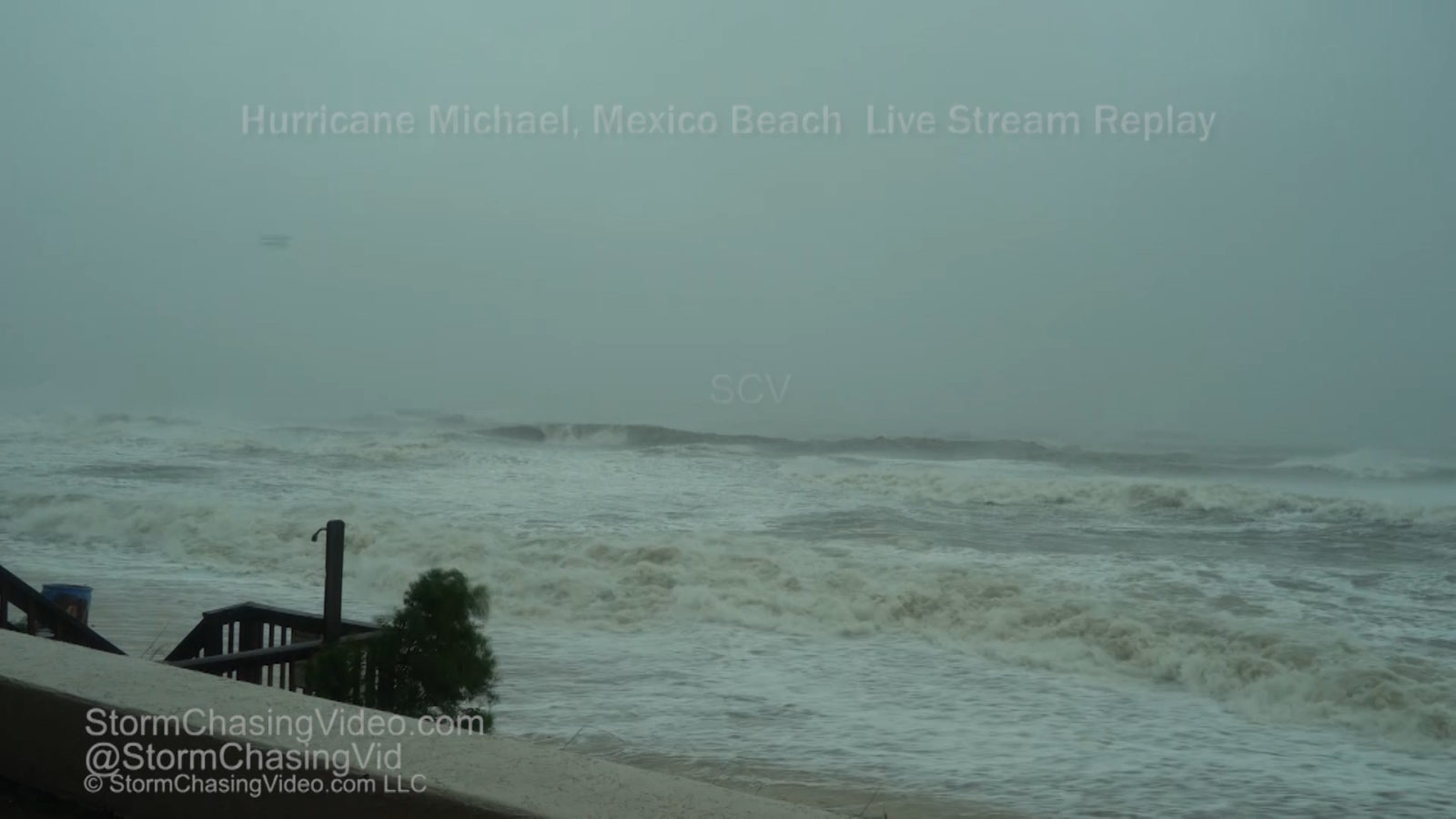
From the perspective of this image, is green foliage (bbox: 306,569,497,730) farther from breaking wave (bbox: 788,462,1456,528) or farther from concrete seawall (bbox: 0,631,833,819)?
breaking wave (bbox: 788,462,1456,528)

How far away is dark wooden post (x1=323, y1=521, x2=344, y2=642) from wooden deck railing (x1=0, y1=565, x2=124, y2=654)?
587mm

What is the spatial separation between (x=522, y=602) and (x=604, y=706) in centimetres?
293

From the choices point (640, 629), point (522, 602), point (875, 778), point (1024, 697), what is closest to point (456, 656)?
point (875, 778)

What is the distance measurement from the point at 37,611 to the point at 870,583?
5.98 metres

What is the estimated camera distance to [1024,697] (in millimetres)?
6582

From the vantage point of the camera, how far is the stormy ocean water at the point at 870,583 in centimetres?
544

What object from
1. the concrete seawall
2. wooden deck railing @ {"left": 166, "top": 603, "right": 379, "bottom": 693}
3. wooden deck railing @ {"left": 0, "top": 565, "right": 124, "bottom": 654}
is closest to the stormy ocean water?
wooden deck railing @ {"left": 166, "top": 603, "right": 379, "bottom": 693}

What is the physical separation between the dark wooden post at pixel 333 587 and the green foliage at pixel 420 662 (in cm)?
61

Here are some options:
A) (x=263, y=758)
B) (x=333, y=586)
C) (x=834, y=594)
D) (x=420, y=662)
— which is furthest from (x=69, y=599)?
(x=834, y=594)

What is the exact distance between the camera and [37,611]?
3.53 meters

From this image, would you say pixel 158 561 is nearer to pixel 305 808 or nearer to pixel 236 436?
pixel 236 436

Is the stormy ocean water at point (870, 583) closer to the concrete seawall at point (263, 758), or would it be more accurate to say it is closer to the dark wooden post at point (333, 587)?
the dark wooden post at point (333, 587)

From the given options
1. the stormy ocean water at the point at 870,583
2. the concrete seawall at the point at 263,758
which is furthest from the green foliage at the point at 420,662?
the stormy ocean water at the point at 870,583

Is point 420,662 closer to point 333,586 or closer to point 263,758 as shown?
point 333,586
